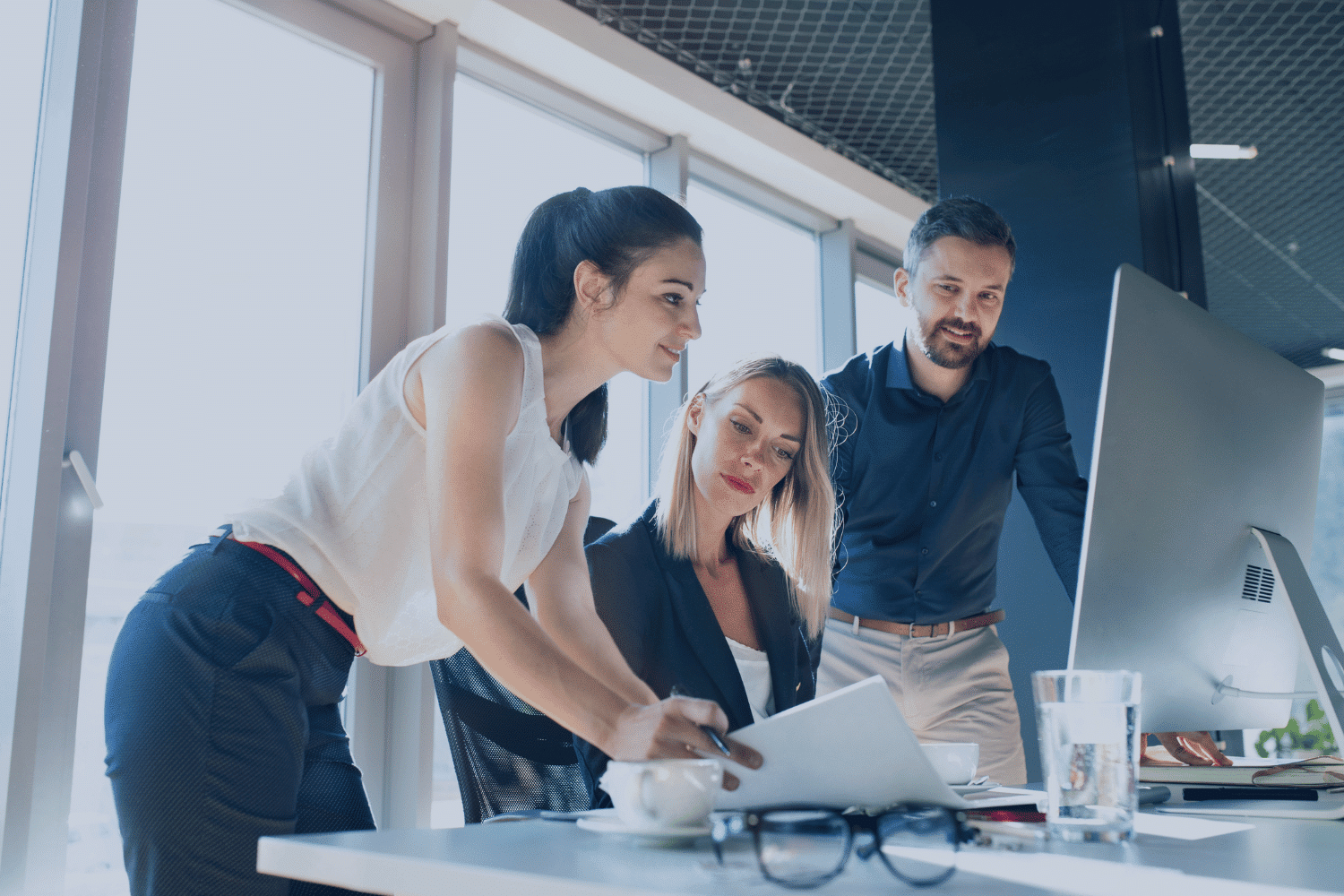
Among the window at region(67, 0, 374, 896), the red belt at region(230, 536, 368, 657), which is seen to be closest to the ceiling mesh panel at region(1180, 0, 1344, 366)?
the window at region(67, 0, 374, 896)

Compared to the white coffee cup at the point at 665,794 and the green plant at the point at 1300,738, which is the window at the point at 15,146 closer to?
the white coffee cup at the point at 665,794

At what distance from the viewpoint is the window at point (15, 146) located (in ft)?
6.62

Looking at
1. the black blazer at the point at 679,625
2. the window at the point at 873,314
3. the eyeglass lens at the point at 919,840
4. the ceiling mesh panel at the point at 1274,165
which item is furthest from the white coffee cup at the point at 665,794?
the window at the point at 873,314

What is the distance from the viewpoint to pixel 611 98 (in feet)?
10.6

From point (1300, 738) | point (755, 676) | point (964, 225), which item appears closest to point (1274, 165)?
point (1300, 738)

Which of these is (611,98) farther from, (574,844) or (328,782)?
(574,844)

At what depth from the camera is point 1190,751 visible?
121 cm

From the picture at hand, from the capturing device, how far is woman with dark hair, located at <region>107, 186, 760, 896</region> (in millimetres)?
937

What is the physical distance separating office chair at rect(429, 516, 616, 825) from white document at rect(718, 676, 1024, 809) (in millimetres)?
465

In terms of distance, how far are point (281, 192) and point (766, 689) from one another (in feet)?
5.60

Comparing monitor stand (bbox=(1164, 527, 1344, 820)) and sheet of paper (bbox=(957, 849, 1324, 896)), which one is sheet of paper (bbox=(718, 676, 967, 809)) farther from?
monitor stand (bbox=(1164, 527, 1344, 820))

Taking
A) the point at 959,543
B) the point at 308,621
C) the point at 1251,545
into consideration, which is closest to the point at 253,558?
the point at 308,621

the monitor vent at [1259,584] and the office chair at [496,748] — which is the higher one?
the monitor vent at [1259,584]

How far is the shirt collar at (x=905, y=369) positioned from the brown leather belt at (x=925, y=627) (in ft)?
1.39
